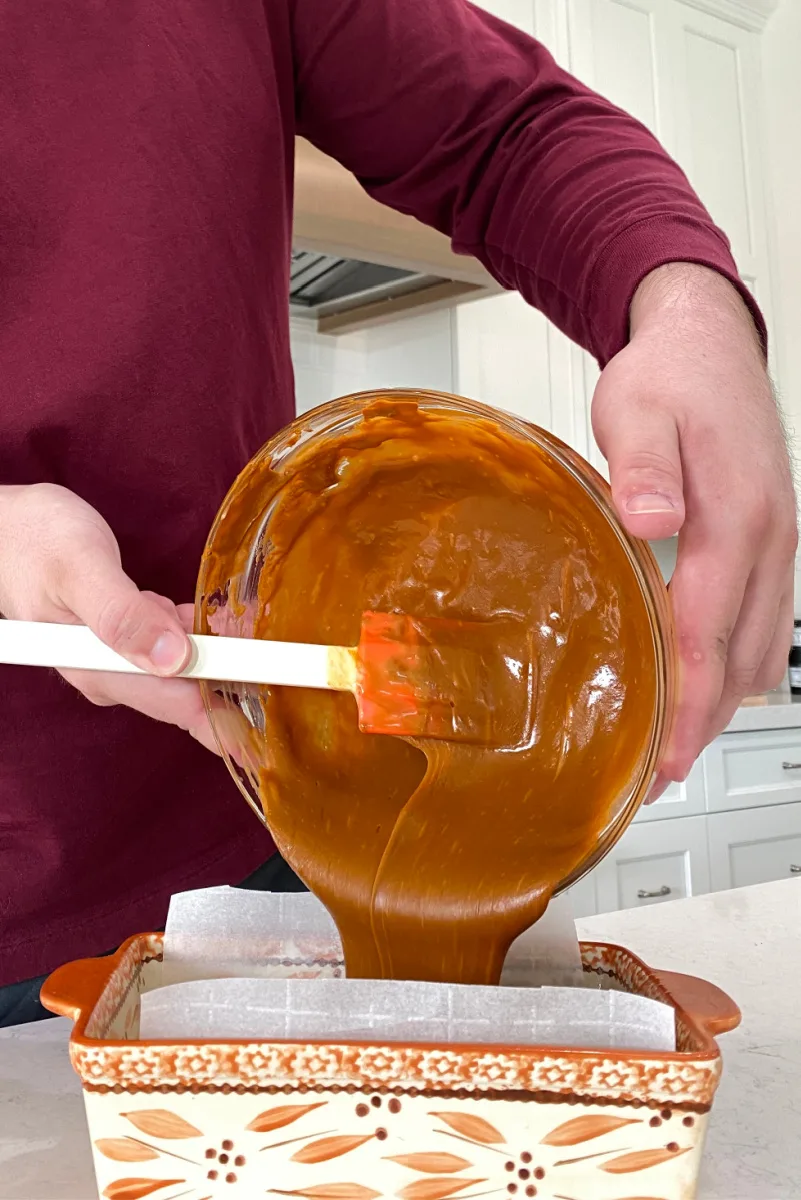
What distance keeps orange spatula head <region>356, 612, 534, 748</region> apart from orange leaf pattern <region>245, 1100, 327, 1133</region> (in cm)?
13

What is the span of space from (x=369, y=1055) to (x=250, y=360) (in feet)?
1.58

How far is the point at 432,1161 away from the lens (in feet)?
0.96

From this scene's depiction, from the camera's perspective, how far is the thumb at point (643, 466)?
37cm

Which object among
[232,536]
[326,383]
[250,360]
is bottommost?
[232,536]

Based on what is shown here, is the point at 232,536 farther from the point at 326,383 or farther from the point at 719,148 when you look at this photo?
the point at 719,148

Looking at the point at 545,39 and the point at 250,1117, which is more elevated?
the point at 545,39

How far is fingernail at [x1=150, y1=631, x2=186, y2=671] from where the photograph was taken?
36 cm

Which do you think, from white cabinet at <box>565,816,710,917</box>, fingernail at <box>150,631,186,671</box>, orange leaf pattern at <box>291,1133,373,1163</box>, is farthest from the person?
white cabinet at <box>565,816,710,917</box>

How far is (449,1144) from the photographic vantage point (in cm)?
29

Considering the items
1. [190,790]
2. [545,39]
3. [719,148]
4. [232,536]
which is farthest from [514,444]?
[719,148]

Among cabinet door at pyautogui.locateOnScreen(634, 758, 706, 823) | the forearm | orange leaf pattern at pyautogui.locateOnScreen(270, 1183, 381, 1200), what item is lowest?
cabinet door at pyautogui.locateOnScreen(634, 758, 706, 823)

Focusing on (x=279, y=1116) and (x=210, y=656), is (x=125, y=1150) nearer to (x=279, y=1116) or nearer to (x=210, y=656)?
(x=279, y=1116)

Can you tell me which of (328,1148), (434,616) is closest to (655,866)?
(434,616)

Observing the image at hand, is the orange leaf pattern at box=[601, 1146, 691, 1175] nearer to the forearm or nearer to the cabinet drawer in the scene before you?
the forearm
